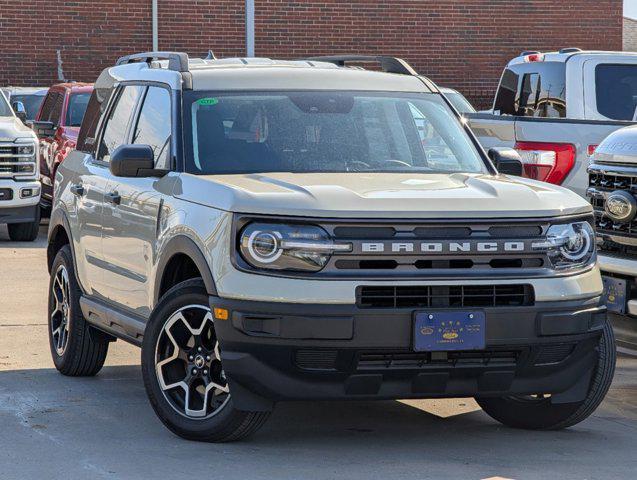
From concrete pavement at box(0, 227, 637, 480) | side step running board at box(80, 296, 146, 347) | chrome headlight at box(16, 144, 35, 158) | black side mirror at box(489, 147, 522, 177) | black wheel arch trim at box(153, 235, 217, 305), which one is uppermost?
black side mirror at box(489, 147, 522, 177)

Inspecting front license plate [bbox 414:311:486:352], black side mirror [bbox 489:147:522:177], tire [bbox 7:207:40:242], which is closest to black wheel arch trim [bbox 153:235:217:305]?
front license plate [bbox 414:311:486:352]

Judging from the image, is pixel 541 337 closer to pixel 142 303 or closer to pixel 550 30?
pixel 142 303

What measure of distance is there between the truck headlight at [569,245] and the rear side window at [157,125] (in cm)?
197

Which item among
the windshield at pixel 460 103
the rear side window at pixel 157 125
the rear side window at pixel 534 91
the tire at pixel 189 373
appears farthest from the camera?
the windshield at pixel 460 103

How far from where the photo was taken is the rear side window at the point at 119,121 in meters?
7.94

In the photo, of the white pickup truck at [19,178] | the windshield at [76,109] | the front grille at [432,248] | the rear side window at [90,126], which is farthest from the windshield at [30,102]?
the front grille at [432,248]

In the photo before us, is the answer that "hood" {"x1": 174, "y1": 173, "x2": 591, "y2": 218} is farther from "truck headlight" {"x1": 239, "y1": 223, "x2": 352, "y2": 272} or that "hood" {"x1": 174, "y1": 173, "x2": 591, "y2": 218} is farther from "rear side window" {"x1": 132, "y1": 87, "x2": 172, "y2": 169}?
"rear side window" {"x1": 132, "y1": 87, "x2": 172, "y2": 169}

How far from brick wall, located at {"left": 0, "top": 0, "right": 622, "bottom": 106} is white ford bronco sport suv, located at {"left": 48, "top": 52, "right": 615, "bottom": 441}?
20112 millimetres

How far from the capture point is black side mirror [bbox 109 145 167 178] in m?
7.01

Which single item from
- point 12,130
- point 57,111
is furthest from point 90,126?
point 57,111

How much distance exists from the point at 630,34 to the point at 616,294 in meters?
34.7

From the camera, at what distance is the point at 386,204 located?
6066 mm

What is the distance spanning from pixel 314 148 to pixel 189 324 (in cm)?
123

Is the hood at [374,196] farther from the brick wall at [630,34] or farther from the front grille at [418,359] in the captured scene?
the brick wall at [630,34]
